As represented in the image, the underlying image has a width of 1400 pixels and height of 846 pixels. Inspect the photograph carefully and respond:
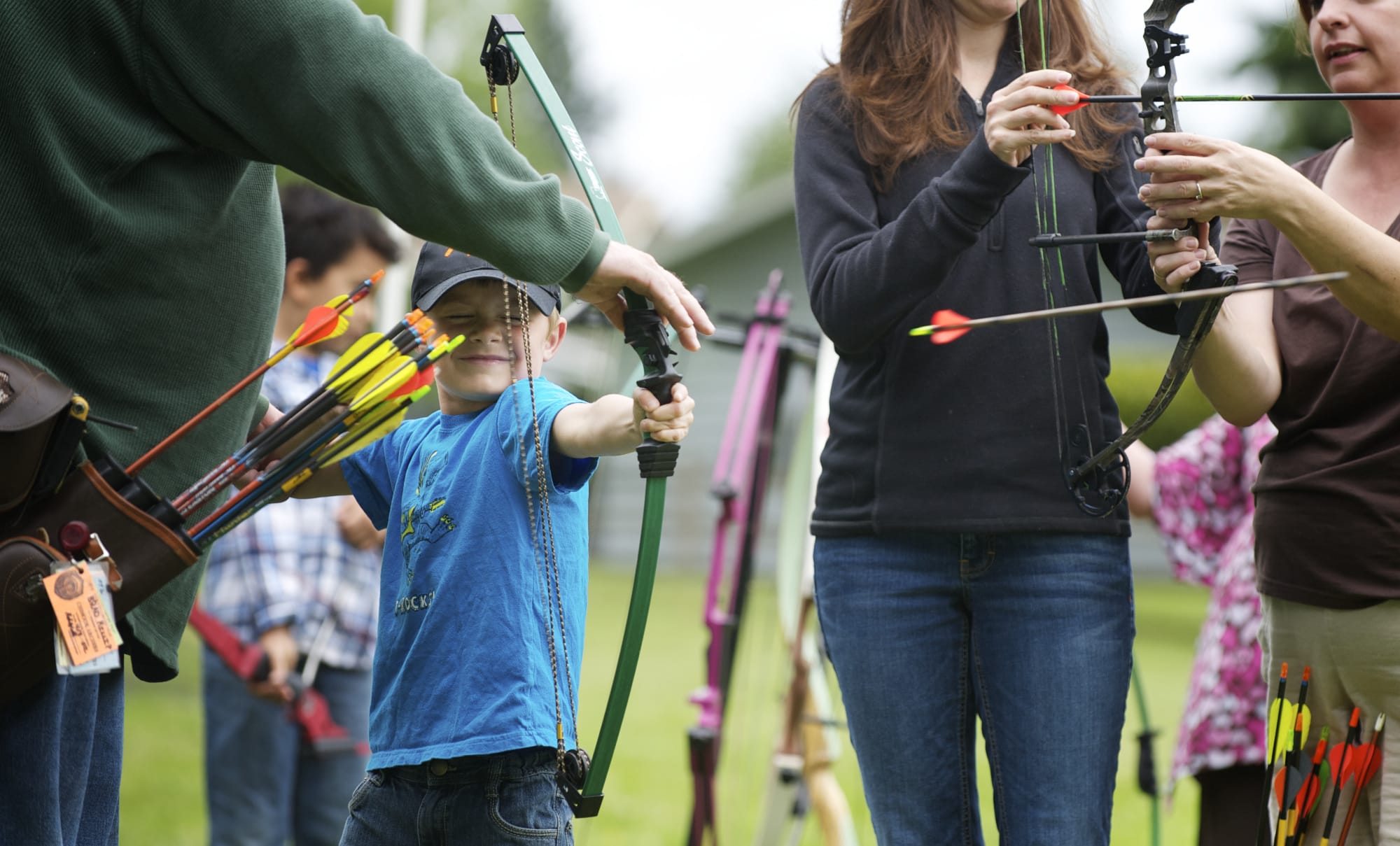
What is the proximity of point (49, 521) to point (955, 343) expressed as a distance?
1.03 m

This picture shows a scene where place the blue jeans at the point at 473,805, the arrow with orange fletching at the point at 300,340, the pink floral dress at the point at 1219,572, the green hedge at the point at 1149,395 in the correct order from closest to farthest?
1. the arrow with orange fletching at the point at 300,340
2. the blue jeans at the point at 473,805
3. the pink floral dress at the point at 1219,572
4. the green hedge at the point at 1149,395

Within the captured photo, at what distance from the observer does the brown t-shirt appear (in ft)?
5.41

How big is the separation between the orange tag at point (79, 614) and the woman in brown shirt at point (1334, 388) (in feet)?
3.81

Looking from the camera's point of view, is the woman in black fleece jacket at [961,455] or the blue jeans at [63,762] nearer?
the blue jeans at [63,762]

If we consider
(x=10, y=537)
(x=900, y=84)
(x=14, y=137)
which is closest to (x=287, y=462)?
(x=10, y=537)

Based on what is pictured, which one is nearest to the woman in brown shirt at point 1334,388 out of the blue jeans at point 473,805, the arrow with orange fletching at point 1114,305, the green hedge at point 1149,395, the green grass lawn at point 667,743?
the arrow with orange fletching at point 1114,305

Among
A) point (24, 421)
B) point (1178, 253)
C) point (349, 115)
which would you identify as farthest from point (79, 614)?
point (1178, 253)

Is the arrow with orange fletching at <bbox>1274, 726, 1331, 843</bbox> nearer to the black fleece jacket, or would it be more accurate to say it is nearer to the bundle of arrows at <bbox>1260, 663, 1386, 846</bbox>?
the bundle of arrows at <bbox>1260, 663, 1386, 846</bbox>

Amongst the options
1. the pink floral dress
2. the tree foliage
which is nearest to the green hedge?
the tree foliage

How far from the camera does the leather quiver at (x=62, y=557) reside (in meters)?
1.23

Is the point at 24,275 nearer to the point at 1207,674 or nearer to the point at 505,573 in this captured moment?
the point at 505,573

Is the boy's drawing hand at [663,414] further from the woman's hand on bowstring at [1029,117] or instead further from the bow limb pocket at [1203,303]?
the bow limb pocket at [1203,303]

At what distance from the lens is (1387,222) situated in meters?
1.74

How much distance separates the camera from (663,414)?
1456mm
